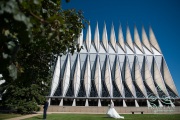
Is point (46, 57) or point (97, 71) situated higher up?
point (97, 71)

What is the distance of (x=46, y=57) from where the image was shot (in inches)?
352

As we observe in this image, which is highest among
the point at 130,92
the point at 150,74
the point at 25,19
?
the point at 150,74

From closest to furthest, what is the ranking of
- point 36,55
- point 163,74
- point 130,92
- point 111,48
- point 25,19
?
point 25,19, point 36,55, point 130,92, point 163,74, point 111,48

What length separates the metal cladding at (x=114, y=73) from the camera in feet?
148


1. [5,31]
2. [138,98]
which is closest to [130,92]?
[138,98]

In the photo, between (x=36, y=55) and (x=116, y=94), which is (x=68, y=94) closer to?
(x=116, y=94)

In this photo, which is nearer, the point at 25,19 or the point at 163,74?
the point at 25,19

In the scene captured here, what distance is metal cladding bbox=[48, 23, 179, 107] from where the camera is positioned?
148 feet

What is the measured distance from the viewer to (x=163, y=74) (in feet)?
176

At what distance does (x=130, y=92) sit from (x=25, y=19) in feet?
151

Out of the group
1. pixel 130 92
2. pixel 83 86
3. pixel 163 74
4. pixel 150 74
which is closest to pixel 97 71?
pixel 83 86

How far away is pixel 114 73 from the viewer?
176ft

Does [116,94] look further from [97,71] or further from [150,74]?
[150,74]

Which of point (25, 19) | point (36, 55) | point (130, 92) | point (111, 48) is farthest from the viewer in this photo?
point (111, 48)
